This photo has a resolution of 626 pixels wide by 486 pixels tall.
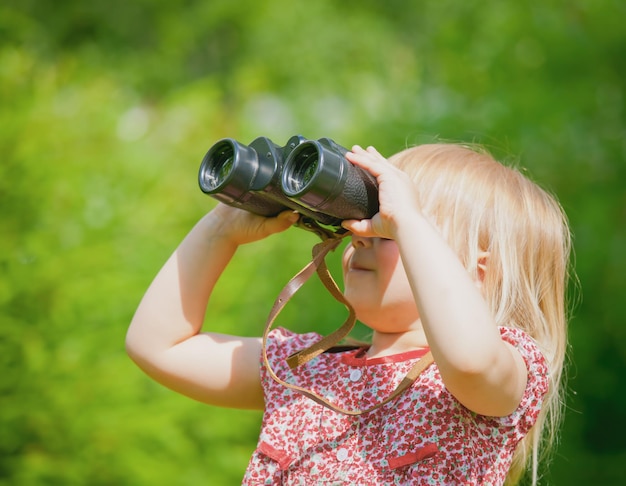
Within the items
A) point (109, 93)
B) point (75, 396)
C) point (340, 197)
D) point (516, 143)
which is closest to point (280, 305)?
point (340, 197)

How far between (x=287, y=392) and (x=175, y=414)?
1862 mm

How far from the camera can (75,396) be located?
3.22 meters

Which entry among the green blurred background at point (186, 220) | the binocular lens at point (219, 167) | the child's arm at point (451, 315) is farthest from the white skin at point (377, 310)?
the green blurred background at point (186, 220)

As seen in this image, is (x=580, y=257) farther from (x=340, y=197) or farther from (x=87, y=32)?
(x=87, y=32)

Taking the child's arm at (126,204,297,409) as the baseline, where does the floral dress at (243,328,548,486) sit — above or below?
below

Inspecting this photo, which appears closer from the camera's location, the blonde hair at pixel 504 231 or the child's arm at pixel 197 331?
the blonde hair at pixel 504 231

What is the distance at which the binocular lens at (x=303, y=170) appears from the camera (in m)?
1.46

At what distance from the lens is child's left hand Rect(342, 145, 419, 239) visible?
146cm

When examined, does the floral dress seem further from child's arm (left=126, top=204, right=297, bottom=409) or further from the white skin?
child's arm (left=126, top=204, right=297, bottom=409)

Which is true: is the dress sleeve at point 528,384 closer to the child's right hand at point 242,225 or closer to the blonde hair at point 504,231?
the blonde hair at point 504,231

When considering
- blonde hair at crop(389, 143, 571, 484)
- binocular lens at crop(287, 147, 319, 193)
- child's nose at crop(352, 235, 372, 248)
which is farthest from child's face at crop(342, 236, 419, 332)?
binocular lens at crop(287, 147, 319, 193)

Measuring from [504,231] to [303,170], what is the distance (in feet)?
1.45

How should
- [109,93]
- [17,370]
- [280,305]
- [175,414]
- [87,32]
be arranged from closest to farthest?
[280,305] → [17,370] → [175,414] → [109,93] → [87,32]

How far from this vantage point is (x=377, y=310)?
1636 millimetres
